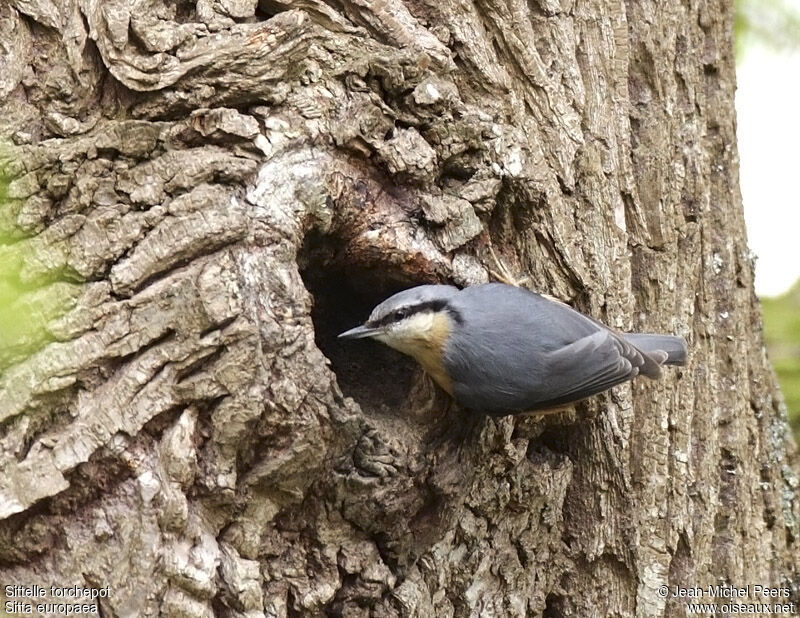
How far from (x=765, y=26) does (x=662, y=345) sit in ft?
4.14

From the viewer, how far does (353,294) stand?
3.11 m

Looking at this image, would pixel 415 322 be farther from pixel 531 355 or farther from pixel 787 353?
pixel 787 353

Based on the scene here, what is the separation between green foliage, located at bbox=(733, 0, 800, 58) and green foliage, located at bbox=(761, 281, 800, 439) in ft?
3.55

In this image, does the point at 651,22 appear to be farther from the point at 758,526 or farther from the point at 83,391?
the point at 83,391

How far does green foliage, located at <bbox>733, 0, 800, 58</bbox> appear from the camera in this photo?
3266mm

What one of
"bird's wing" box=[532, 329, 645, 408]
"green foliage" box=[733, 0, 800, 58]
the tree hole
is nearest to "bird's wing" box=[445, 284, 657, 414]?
"bird's wing" box=[532, 329, 645, 408]

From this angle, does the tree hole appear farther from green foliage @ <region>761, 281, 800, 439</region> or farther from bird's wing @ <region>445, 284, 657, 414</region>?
green foliage @ <region>761, 281, 800, 439</region>

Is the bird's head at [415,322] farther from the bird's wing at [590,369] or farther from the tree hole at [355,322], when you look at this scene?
the bird's wing at [590,369]

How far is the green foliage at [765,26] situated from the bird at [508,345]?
1167 millimetres

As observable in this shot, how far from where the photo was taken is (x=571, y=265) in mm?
2814

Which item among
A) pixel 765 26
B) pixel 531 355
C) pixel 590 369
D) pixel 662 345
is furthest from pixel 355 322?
pixel 765 26

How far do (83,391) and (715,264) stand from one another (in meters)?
2.00

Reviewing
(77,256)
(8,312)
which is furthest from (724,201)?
(8,312)

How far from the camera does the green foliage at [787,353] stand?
3752mm
